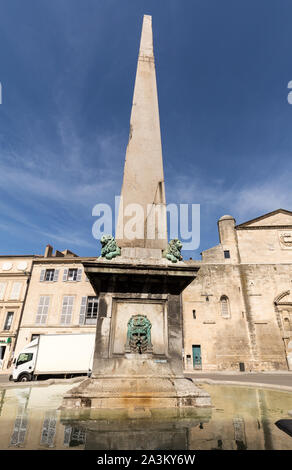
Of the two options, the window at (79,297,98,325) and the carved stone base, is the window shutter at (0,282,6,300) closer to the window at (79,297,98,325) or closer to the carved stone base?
the window at (79,297,98,325)

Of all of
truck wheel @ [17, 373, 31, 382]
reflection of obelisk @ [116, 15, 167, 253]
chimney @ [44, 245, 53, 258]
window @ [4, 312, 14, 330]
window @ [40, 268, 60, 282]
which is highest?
chimney @ [44, 245, 53, 258]

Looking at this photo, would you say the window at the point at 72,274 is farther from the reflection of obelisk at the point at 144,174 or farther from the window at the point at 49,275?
the reflection of obelisk at the point at 144,174

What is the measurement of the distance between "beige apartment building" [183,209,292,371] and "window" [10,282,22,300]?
51.4 ft

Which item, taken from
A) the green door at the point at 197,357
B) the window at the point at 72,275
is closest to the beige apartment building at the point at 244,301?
A: the green door at the point at 197,357

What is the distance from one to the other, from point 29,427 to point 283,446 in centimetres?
264

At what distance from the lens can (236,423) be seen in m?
3.06

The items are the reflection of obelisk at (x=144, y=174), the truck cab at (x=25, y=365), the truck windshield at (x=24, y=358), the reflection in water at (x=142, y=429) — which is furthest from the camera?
the truck windshield at (x=24, y=358)

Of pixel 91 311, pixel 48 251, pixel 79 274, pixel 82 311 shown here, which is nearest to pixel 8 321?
pixel 82 311

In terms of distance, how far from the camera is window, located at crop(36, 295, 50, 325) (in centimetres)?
2219

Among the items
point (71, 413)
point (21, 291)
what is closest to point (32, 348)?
point (21, 291)

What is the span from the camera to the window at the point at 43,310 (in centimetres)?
2219

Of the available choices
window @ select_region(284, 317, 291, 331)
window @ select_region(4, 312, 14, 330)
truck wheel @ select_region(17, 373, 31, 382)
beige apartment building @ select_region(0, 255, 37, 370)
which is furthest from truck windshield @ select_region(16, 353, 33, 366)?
window @ select_region(284, 317, 291, 331)

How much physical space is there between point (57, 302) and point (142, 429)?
22061 mm
